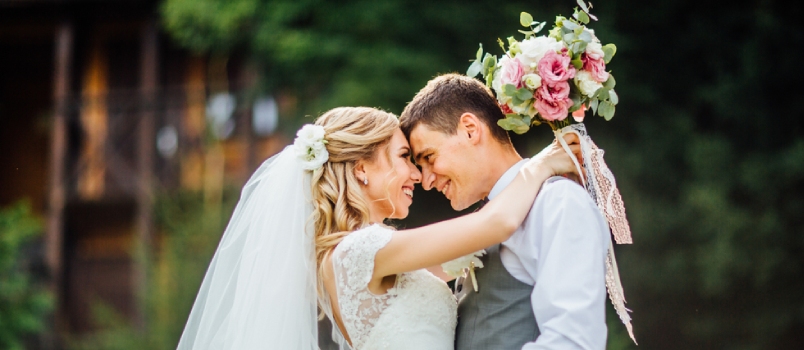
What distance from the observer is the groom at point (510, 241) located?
2557 millimetres

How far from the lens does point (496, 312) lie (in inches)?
111

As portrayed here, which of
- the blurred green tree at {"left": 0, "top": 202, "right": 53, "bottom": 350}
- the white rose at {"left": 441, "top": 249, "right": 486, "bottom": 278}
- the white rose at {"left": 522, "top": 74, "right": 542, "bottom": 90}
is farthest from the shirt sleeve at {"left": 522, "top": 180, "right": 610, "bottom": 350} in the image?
the blurred green tree at {"left": 0, "top": 202, "right": 53, "bottom": 350}

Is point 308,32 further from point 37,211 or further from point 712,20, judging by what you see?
point 37,211

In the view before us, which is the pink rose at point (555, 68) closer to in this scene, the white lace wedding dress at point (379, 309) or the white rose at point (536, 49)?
the white rose at point (536, 49)

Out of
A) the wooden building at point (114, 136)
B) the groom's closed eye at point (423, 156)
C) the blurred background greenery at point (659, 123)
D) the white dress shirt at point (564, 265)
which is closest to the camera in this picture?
the white dress shirt at point (564, 265)

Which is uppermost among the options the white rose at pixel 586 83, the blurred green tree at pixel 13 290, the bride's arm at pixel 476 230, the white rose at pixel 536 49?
the white rose at pixel 536 49

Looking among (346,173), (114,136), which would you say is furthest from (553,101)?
(114,136)

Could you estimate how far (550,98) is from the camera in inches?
113

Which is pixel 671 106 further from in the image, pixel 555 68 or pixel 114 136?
pixel 114 136

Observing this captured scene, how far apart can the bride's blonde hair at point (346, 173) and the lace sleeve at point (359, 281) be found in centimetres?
24

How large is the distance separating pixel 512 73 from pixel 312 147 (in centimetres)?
91

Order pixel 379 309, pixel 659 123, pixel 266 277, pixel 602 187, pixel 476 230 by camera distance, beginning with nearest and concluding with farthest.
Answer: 1. pixel 476 230
2. pixel 602 187
3. pixel 379 309
4. pixel 266 277
5. pixel 659 123

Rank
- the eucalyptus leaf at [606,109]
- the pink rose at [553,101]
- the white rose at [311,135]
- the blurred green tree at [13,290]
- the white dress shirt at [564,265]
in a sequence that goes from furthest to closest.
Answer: the blurred green tree at [13,290] → the white rose at [311,135] → the eucalyptus leaf at [606,109] → the pink rose at [553,101] → the white dress shirt at [564,265]

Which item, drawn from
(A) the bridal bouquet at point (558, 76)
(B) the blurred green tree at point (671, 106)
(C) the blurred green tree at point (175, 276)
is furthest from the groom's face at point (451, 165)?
(B) the blurred green tree at point (671, 106)
